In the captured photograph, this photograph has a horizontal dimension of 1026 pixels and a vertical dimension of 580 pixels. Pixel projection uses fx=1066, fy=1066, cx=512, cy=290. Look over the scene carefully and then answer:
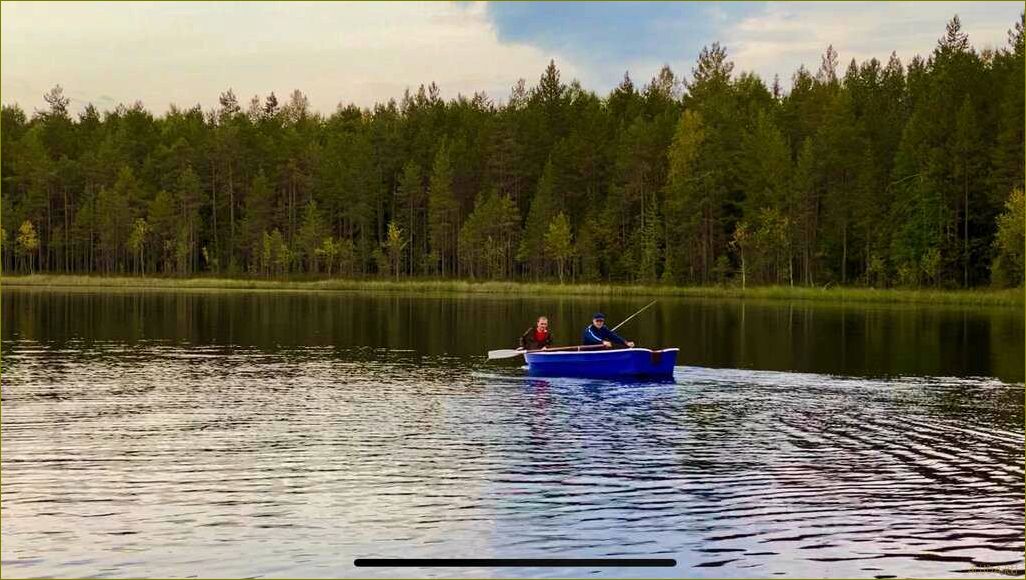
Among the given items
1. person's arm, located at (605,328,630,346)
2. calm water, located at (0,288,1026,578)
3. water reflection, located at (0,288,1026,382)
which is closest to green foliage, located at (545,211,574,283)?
water reflection, located at (0,288,1026,382)

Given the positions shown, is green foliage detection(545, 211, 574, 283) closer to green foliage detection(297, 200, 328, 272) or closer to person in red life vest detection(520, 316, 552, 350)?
green foliage detection(297, 200, 328, 272)

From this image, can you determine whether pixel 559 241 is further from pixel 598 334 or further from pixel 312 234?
pixel 598 334

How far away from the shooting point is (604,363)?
36531mm

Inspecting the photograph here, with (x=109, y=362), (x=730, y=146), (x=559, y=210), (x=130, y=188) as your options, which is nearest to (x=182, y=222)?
(x=130, y=188)

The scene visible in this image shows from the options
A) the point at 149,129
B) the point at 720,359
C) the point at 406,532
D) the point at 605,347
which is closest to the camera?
the point at 406,532

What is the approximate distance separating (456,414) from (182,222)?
127 meters

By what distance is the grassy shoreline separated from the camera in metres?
89.4

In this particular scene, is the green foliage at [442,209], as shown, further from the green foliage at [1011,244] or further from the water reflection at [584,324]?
the green foliage at [1011,244]

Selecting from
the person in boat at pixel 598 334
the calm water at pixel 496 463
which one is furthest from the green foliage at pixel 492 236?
the person in boat at pixel 598 334

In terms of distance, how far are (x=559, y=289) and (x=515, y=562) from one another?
309 feet

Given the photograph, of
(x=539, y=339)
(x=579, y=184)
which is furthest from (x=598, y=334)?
(x=579, y=184)

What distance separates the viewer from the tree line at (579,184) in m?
99.9

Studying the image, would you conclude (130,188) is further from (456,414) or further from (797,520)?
(797,520)

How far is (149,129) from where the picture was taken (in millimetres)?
175625
